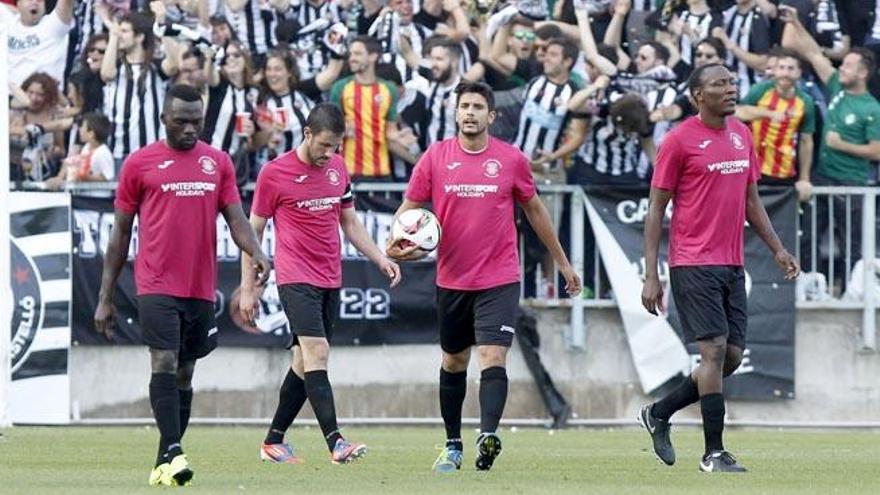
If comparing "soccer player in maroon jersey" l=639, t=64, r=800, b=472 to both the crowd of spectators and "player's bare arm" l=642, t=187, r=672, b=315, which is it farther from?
the crowd of spectators

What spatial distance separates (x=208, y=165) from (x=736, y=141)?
3.27 metres

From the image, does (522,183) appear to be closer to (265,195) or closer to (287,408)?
(265,195)

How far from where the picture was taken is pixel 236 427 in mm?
20266

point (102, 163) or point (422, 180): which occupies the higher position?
point (422, 180)

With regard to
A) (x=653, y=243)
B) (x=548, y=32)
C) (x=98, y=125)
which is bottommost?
(x=98, y=125)

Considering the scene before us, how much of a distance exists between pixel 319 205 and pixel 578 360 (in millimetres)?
6379

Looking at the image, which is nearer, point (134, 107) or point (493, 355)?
point (493, 355)

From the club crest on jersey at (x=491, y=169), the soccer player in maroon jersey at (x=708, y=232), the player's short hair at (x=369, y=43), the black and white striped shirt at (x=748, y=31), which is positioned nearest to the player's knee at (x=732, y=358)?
the soccer player in maroon jersey at (x=708, y=232)

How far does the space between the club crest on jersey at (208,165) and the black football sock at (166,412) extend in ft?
3.89

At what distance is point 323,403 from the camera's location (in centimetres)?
1422

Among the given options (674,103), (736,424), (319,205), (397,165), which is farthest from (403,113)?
(319,205)

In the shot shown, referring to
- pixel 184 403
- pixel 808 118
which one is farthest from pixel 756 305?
pixel 184 403

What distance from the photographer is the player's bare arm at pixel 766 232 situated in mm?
13641

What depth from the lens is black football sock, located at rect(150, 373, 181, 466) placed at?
12172mm
